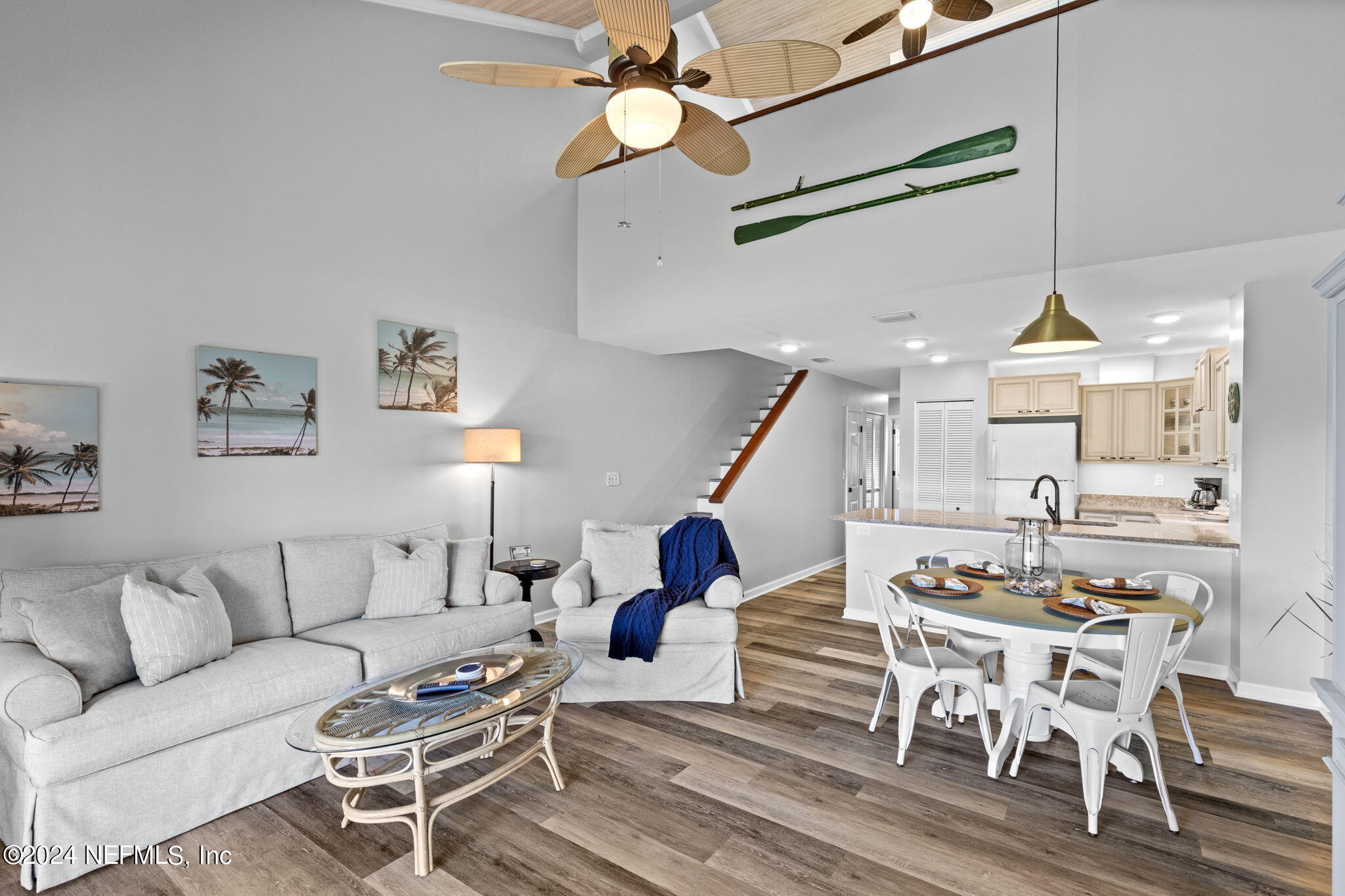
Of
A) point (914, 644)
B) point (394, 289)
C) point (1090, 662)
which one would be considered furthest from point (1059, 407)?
point (394, 289)

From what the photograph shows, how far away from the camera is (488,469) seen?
468 cm

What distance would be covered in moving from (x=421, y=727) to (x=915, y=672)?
6.66 feet

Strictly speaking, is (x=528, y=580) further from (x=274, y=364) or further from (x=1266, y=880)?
(x=1266, y=880)

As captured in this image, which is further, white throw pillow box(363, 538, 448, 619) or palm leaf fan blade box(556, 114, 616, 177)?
white throw pillow box(363, 538, 448, 619)

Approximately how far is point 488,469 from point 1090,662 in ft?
12.3

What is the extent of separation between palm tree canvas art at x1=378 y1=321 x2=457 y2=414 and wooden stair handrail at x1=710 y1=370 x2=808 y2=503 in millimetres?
2404

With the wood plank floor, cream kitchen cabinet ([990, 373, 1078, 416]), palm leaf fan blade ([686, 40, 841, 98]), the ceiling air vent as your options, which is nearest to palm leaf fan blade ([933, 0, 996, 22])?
the ceiling air vent

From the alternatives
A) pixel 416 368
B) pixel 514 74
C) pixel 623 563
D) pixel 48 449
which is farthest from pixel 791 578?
pixel 48 449

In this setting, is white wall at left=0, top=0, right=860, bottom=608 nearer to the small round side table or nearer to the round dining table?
the small round side table

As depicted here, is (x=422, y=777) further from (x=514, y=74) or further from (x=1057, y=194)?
(x=1057, y=194)

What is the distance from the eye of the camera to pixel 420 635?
10.3 ft

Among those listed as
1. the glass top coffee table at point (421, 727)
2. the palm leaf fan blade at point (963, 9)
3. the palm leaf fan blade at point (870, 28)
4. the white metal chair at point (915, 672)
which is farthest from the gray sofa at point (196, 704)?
the palm leaf fan blade at point (963, 9)

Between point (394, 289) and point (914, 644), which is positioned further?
point (914, 644)

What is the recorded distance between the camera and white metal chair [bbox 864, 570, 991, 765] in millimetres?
2785
